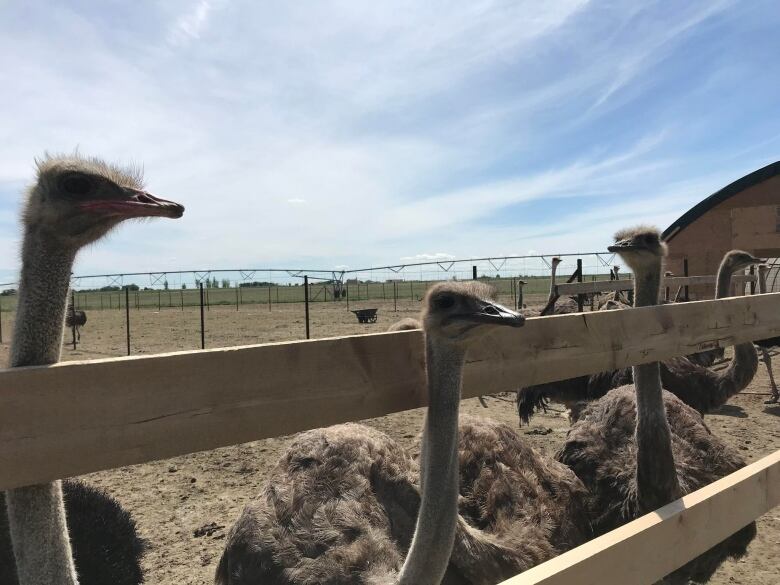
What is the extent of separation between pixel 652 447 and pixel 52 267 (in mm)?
2552

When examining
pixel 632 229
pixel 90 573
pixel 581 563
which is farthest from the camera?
pixel 632 229

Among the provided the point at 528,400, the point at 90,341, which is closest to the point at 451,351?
the point at 528,400

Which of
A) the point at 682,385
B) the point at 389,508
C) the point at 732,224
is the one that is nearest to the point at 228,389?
the point at 389,508

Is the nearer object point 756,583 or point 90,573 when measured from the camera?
point 90,573

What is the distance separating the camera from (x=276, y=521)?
2.46m

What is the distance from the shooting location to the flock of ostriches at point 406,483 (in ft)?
4.64

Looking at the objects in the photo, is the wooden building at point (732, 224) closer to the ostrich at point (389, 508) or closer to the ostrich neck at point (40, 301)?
the ostrich at point (389, 508)

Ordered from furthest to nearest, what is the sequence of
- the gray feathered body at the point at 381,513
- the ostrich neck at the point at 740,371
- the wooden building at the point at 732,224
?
1. the wooden building at the point at 732,224
2. the ostrich neck at the point at 740,371
3. the gray feathered body at the point at 381,513

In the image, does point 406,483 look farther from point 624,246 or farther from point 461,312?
point 624,246

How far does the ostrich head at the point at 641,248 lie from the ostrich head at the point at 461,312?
5.26 ft

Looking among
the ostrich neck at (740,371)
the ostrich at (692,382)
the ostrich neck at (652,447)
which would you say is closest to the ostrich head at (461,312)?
the ostrich neck at (652,447)

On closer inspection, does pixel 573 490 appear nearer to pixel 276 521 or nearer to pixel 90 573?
pixel 276 521

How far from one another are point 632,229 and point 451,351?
211 cm

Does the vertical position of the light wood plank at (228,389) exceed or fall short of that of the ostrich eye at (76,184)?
it falls short
